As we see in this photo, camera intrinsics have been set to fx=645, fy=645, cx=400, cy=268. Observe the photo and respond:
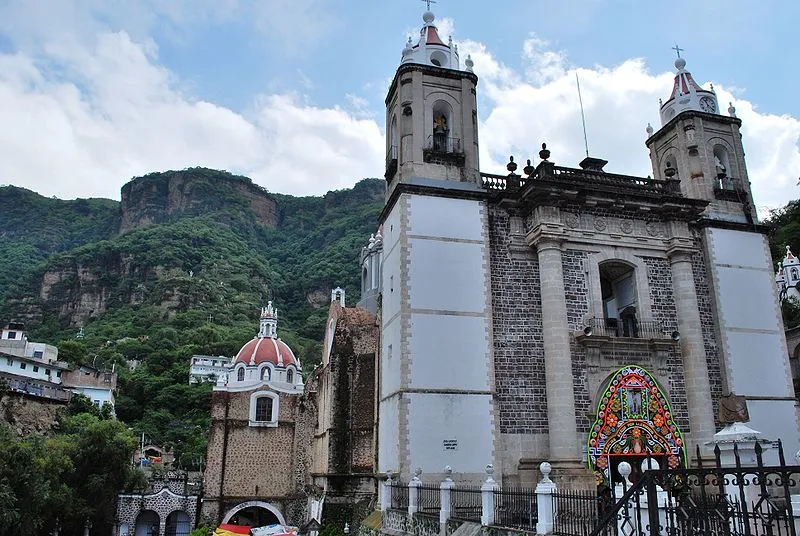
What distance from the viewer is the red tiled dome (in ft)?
109

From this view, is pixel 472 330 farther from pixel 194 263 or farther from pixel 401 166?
pixel 194 263

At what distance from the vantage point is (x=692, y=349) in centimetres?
1695

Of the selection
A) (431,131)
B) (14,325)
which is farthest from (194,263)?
(431,131)

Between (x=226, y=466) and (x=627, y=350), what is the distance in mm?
21169

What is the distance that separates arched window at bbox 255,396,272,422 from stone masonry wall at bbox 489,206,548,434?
1886 cm

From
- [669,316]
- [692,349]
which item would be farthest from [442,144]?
[692,349]

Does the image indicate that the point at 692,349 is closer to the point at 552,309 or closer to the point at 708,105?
the point at 552,309

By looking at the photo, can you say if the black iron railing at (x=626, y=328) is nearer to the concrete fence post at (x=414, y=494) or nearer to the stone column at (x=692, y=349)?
the stone column at (x=692, y=349)

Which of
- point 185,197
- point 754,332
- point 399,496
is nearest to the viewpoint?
point 399,496

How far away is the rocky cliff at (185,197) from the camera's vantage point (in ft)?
405

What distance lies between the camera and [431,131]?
59.8ft

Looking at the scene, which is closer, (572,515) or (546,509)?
(572,515)

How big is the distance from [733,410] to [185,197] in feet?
392

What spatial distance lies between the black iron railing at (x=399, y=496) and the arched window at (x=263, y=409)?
18.3m
